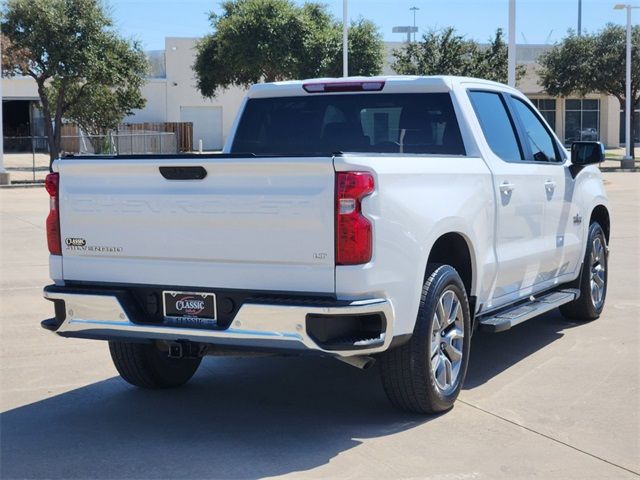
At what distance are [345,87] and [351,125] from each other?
0.29 meters

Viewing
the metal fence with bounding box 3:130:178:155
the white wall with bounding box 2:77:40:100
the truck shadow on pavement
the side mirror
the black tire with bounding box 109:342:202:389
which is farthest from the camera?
the white wall with bounding box 2:77:40:100

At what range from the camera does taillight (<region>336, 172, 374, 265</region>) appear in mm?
5062

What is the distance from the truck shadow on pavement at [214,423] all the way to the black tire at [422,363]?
0.18m

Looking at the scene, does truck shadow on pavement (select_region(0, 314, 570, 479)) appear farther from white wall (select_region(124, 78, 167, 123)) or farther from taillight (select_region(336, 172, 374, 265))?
white wall (select_region(124, 78, 167, 123))

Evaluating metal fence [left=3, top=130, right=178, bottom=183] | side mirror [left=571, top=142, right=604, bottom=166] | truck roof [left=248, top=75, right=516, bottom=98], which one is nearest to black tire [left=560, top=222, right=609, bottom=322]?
side mirror [left=571, top=142, right=604, bottom=166]

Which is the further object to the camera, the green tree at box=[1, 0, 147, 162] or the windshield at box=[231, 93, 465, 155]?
the green tree at box=[1, 0, 147, 162]

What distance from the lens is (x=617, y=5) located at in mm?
39312

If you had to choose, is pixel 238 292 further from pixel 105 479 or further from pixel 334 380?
pixel 334 380

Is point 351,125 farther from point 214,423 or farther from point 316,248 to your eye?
point 214,423

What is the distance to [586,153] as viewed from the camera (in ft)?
27.0

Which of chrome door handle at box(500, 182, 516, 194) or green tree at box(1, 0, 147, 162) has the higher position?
green tree at box(1, 0, 147, 162)

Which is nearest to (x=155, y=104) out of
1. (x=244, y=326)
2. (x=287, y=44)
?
(x=287, y=44)

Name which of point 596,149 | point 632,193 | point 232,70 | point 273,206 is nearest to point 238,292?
point 273,206

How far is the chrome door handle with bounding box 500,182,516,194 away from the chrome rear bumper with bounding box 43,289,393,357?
6.39 feet
